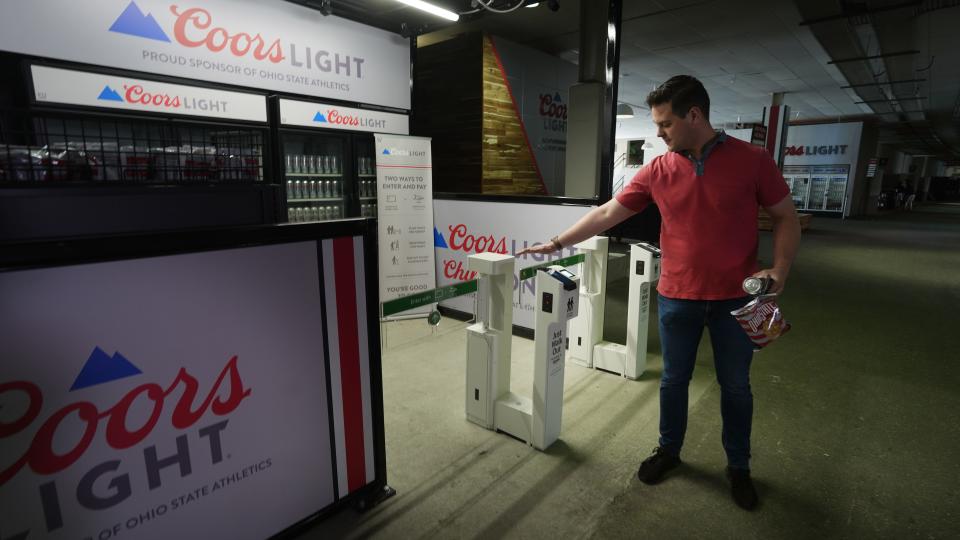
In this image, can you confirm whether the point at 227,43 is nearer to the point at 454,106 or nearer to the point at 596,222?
the point at 454,106

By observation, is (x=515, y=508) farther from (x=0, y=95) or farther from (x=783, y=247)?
→ (x=0, y=95)

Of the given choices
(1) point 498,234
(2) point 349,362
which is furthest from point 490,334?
(1) point 498,234

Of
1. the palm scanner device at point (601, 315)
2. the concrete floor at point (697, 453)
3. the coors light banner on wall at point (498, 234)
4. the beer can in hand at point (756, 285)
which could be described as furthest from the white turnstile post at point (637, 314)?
the beer can in hand at point (756, 285)

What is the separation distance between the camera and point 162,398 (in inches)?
53.0

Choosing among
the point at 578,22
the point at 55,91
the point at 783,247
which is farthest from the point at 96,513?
the point at 578,22

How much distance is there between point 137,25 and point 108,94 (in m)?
0.54

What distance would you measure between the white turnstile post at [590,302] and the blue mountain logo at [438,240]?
1.69 meters

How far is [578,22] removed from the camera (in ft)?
20.5

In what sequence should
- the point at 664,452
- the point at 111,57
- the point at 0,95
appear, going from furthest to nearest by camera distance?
the point at 111,57 → the point at 0,95 → the point at 664,452

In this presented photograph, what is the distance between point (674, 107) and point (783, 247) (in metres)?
0.65

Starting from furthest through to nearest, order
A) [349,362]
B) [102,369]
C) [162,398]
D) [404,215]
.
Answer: [404,215] < [349,362] < [162,398] < [102,369]

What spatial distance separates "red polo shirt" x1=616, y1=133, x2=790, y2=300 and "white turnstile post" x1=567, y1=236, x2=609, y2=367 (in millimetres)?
1451

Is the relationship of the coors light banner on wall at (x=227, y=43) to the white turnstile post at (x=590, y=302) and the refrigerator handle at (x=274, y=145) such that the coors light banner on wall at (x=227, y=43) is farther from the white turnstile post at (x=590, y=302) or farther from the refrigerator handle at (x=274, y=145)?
the white turnstile post at (x=590, y=302)

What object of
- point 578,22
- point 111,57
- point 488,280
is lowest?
point 488,280
